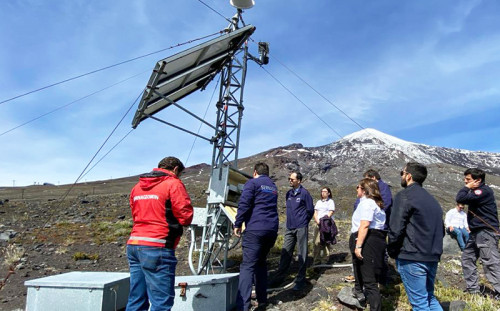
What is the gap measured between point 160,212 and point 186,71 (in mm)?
4101

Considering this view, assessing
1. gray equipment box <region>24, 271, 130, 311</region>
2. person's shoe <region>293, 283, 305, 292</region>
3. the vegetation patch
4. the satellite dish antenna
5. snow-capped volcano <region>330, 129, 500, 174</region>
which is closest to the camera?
gray equipment box <region>24, 271, 130, 311</region>

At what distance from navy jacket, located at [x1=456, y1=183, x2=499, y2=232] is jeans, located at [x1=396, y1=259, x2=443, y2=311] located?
192cm

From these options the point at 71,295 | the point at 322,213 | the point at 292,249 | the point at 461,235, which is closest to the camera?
the point at 71,295

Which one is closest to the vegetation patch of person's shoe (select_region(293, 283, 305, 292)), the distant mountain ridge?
person's shoe (select_region(293, 283, 305, 292))

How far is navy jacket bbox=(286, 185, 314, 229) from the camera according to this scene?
21.7ft

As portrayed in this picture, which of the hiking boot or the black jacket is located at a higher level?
the black jacket

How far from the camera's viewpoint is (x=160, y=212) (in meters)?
4.11

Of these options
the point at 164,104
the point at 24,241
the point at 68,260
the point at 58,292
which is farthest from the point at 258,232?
the point at 24,241

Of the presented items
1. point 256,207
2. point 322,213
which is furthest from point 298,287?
point 322,213

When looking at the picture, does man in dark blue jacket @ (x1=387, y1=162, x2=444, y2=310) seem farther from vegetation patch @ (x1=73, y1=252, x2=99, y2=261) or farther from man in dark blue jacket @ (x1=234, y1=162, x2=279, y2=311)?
vegetation patch @ (x1=73, y1=252, x2=99, y2=261)

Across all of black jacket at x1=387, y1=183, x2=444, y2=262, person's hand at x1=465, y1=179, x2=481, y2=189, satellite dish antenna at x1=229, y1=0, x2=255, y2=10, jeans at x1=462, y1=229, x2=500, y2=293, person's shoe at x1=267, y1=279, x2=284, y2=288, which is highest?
satellite dish antenna at x1=229, y1=0, x2=255, y2=10

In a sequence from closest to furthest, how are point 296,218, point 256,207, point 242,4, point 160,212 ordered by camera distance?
point 160,212
point 256,207
point 296,218
point 242,4

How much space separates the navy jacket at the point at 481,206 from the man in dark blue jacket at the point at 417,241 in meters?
1.80

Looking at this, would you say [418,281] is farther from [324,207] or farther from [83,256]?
[83,256]
